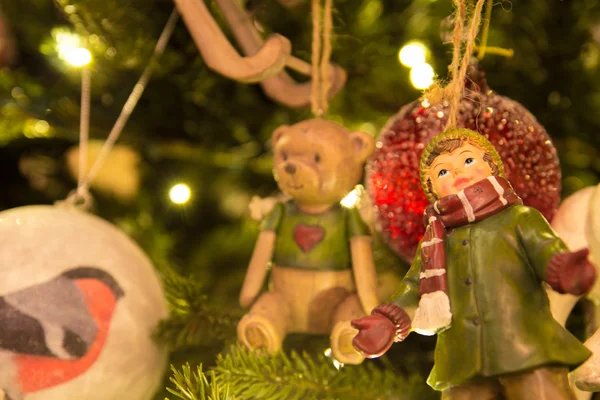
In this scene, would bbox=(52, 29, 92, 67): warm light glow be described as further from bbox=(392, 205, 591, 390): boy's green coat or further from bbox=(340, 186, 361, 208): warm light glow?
bbox=(392, 205, 591, 390): boy's green coat

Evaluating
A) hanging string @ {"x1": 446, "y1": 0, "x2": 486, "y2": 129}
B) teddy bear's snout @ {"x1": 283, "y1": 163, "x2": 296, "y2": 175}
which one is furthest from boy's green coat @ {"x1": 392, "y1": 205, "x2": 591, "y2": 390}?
teddy bear's snout @ {"x1": 283, "y1": 163, "x2": 296, "y2": 175}

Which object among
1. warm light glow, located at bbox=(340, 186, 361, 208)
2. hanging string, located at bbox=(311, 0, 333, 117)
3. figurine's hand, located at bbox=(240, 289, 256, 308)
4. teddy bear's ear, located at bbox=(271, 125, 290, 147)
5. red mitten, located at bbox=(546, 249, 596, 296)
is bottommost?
red mitten, located at bbox=(546, 249, 596, 296)

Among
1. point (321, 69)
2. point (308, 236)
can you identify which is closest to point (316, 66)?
point (321, 69)

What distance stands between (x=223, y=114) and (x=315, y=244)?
35 centimetres

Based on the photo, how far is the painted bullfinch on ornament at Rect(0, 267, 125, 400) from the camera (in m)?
0.65

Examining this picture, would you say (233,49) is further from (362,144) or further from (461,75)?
(461,75)

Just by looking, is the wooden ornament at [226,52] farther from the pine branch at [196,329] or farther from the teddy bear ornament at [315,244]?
the pine branch at [196,329]

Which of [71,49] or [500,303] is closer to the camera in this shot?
[500,303]

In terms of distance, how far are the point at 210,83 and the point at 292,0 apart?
186 millimetres

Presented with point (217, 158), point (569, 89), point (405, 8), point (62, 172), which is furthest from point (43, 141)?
point (569, 89)

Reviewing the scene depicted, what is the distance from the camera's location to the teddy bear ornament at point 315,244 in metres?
0.74

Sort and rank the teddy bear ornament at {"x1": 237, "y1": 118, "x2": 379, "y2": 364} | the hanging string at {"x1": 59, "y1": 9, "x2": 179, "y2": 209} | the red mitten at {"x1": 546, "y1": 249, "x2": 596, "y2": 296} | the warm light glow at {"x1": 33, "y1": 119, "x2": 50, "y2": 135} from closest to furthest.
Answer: the red mitten at {"x1": 546, "y1": 249, "x2": 596, "y2": 296} → the teddy bear ornament at {"x1": 237, "y1": 118, "x2": 379, "y2": 364} → the hanging string at {"x1": 59, "y1": 9, "x2": 179, "y2": 209} → the warm light glow at {"x1": 33, "y1": 119, "x2": 50, "y2": 135}

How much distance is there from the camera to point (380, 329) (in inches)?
21.3

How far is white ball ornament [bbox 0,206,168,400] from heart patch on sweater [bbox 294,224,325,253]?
189 mm
